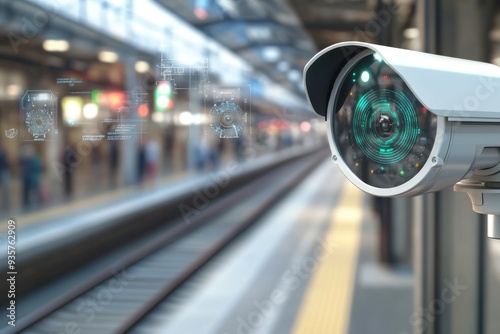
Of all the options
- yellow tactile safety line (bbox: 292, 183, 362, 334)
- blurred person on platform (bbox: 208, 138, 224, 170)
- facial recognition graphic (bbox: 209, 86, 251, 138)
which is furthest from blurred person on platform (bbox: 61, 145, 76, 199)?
facial recognition graphic (bbox: 209, 86, 251, 138)

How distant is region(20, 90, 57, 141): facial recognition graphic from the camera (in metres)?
2.10

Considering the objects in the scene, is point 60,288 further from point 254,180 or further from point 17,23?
point 254,180

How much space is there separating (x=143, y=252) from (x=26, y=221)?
1.49 metres

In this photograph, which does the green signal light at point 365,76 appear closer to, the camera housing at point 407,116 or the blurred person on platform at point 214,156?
the camera housing at point 407,116

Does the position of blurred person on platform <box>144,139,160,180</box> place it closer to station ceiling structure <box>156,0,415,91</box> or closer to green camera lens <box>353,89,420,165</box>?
station ceiling structure <box>156,0,415,91</box>

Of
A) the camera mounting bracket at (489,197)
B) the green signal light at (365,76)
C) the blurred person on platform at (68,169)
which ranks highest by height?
the green signal light at (365,76)

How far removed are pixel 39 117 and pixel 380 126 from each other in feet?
4.88

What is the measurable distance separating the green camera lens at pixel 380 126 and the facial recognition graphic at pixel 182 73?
1.10 meters

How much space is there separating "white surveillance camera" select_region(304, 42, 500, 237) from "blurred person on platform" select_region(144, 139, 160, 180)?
28.4ft

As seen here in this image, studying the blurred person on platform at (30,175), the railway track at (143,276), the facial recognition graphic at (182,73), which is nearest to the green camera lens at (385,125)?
the facial recognition graphic at (182,73)

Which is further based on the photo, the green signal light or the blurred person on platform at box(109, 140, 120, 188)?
the blurred person on platform at box(109, 140, 120, 188)

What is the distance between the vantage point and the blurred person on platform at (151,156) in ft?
32.2

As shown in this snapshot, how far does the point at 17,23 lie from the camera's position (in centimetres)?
508

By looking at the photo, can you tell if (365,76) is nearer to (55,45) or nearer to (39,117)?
(39,117)
